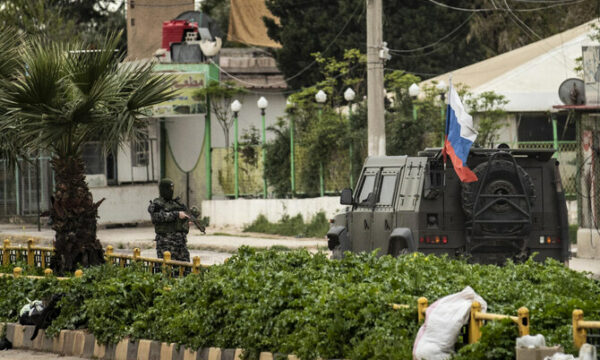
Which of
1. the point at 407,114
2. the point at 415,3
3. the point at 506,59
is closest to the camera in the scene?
the point at 407,114

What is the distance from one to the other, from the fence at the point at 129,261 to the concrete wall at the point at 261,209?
1174 cm

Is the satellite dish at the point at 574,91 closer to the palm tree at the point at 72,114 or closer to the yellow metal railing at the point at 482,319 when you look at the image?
the palm tree at the point at 72,114

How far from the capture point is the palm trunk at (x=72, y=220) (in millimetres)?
15422

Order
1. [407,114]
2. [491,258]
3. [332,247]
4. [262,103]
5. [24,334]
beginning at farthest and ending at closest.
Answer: [262,103]
[407,114]
[332,247]
[491,258]
[24,334]

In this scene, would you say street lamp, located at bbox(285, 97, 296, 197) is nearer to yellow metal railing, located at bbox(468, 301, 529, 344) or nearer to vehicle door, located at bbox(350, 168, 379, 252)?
vehicle door, located at bbox(350, 168, 379, 252)

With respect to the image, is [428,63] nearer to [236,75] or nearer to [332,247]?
[236,75]

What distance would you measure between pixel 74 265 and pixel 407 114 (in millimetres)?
14356

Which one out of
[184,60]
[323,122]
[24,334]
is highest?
[184,60]

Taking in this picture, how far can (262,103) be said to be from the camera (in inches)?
1209

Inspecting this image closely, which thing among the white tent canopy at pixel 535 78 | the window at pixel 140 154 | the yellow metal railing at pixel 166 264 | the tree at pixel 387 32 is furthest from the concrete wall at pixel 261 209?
the yellow metal railing at pixel 166 264

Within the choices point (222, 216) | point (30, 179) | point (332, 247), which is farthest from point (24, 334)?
point (30, 179)

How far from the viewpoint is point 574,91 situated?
23250mm

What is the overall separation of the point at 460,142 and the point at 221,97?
19.9 meters

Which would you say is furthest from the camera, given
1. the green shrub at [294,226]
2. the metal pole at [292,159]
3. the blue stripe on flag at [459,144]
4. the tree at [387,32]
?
the tree at [387,32]
